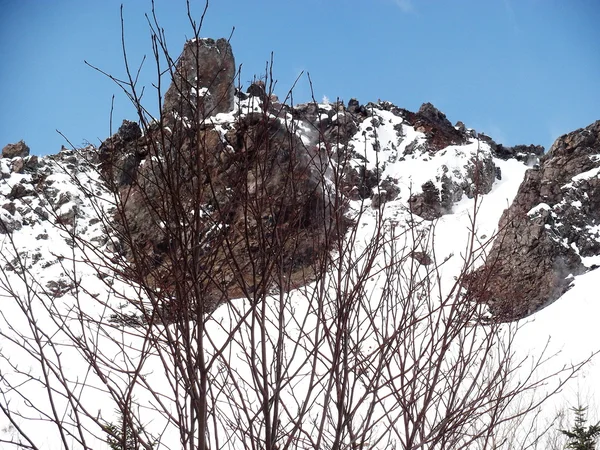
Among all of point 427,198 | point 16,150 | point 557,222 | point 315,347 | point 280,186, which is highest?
point 16,150

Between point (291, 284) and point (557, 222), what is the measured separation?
1572cm

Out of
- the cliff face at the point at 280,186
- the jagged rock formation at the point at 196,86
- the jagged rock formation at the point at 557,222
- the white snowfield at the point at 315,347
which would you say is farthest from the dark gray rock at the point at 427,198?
the jagged rock formation at the point at 196,86

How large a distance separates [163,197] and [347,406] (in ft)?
2.86

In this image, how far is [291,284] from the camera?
79.5 inches

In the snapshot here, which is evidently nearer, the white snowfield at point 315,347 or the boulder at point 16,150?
the white snowfield at point 315,347

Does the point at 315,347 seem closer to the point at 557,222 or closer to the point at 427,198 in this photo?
the point at 557,222

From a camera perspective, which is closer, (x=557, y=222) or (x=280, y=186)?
(x=280, y=186)

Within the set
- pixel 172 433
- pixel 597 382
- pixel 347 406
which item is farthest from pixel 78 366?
pixel 347 406

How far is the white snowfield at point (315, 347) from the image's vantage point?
1.49 meters

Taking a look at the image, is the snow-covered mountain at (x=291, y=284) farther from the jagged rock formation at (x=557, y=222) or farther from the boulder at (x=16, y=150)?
the boulder at (x=16, y=150)

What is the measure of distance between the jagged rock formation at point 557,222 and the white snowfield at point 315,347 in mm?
617

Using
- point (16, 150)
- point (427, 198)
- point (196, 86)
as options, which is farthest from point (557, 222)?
point (16, 150)

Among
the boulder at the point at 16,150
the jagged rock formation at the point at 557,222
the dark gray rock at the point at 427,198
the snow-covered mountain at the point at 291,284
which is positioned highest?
the boulder at the point at 16,150

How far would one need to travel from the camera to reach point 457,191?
80.6 feet
